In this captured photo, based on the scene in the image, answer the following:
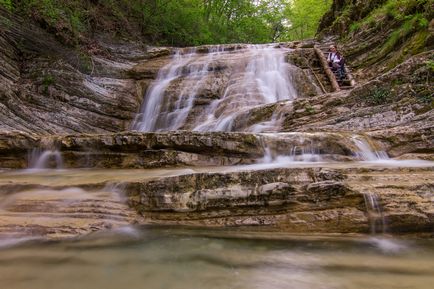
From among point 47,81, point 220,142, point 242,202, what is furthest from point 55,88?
point 242,202

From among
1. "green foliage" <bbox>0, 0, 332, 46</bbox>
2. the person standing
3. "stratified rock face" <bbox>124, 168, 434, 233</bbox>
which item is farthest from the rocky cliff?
"green foliage" <bbox>0, 0, 332, 46</bbox>

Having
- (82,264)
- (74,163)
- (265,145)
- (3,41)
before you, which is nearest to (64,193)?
(82,264)

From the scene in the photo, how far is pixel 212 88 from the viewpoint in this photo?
12.1 m

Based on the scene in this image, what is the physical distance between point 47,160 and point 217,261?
4.70 metres

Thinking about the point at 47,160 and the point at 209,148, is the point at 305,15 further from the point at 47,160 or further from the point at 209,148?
the point at 47,160

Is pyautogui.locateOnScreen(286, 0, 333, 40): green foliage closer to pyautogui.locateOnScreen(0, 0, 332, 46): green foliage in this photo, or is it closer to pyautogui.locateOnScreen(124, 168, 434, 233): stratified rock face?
pyautogui.locateOnScreen(0, 0, 332, 46): green foliage

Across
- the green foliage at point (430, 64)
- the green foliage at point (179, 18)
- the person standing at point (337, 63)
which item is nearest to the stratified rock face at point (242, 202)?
the green foliage at point (430, 64)

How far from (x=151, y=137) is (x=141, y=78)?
26.1 ft

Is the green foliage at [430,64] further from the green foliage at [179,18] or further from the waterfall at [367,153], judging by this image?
the green foliage at [179,18]

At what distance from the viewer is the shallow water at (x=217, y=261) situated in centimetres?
255

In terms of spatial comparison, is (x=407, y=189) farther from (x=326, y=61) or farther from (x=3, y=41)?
(x=3, y=41)

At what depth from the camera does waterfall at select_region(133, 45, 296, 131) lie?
1090 centimetres

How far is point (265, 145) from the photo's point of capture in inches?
234

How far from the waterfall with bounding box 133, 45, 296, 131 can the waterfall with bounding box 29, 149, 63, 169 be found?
381 centimetres
